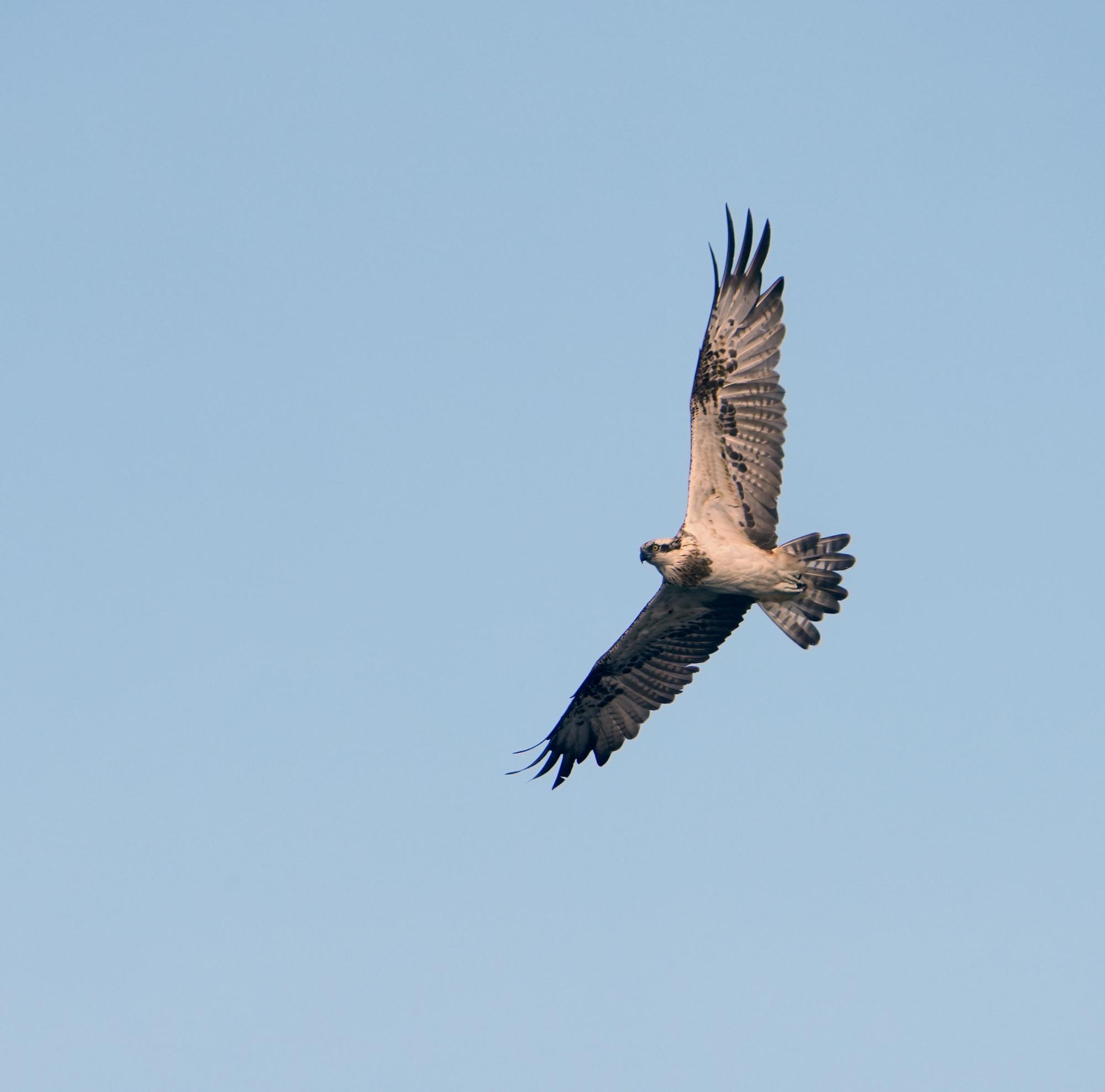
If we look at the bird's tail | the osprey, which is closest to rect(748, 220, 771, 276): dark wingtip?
the osprey

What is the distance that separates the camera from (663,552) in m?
16.8

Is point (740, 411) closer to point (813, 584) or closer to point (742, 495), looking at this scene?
point (742, 495)

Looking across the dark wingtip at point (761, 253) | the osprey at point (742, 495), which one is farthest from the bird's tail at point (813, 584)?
the dark wingtip at point (761, 253)

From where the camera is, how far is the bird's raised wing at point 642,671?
17.8 metres

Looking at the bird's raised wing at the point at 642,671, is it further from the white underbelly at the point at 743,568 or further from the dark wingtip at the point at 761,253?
the dark wingtip at the point at 761,253

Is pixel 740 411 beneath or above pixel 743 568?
above

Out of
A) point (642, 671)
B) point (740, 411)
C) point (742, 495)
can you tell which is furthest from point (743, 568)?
point (642, 671)

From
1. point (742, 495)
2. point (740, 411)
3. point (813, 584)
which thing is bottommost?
point (813, 584)

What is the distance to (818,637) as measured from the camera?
17.2 m

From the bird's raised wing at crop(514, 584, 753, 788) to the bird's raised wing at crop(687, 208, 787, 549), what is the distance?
3.52 feet

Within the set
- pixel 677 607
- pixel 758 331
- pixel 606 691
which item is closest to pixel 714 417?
pixel 758 331

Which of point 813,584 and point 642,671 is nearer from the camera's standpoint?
point 813,584

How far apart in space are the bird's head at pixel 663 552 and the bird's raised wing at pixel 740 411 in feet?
0.87

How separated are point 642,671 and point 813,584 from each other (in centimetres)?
243
